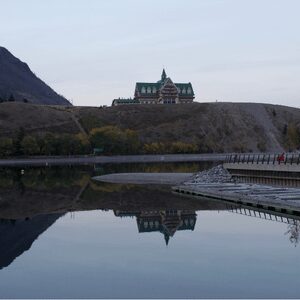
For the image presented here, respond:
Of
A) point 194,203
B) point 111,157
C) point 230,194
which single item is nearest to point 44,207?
point 194,203

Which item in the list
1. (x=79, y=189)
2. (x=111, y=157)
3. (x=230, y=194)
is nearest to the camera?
(x=230, y=194)

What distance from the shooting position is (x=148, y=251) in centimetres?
2628

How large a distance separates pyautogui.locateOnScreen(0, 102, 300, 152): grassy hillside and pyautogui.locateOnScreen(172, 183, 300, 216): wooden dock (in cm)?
10420

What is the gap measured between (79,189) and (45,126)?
108m

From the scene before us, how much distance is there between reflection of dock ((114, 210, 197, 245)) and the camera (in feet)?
107

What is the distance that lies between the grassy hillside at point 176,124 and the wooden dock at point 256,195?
10420 centimetres

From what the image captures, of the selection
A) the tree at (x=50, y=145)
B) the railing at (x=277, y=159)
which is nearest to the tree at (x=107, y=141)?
the tree at (x=50, y=145)

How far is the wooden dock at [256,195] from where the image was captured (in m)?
35.8

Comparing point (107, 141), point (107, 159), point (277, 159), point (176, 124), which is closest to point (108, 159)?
point (107, 159)

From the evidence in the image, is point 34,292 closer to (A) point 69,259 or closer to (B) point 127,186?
(A) point 69,259

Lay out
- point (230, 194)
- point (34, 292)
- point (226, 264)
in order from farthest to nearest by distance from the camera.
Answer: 1. point (230, 194)
2. point (226, 264)
3. point (34, 292)

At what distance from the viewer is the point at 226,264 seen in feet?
74.9

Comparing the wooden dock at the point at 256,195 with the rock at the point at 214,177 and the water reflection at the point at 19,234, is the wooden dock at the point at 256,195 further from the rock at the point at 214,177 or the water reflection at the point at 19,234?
the water reflection at the point at 19,234

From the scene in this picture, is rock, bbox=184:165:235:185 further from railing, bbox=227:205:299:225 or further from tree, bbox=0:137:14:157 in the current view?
tree, bbox=0:137:14:157
